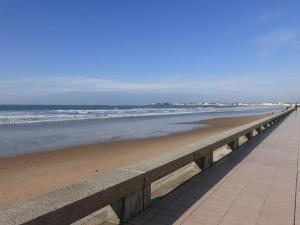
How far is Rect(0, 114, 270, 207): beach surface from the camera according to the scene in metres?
7.83

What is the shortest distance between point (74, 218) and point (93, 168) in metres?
7.38

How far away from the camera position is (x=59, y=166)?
10508 mm

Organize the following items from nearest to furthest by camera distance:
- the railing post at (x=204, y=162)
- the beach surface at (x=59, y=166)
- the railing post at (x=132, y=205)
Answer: the railing post at (x=132, y=205) < the railing post at (x=204, y=162) < the beach surface at (x=59, y=166)

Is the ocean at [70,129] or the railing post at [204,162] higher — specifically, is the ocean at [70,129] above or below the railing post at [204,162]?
below

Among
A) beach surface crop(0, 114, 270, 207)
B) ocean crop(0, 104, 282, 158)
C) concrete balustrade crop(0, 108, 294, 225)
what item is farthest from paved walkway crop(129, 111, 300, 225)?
ocean crop(0, 104, 282, 158)

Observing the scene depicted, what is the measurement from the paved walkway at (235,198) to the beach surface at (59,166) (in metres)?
3.88

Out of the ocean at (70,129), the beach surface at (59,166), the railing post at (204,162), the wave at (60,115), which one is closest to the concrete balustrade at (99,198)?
the railing post at (204,162)

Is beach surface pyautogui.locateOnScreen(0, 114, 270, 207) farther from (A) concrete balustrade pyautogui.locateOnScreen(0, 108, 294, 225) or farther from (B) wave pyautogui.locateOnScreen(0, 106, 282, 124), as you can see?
(B) wave pyautogui.locateOnScreen(0, 106, 282, 124)

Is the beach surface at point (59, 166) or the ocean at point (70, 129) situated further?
the ocean at point (70, 129)

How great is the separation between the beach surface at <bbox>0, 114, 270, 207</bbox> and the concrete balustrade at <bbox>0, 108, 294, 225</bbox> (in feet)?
12.6

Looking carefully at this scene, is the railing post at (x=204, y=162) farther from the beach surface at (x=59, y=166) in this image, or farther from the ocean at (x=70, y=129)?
the ocean at (x=70, y=129)

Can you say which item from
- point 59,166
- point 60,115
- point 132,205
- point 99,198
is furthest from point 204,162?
point 60,115

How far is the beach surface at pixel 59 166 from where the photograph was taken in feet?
25.7

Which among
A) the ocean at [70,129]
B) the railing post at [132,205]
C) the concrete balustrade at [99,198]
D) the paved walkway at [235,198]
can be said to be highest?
the concrete balustrade at [99,198]
